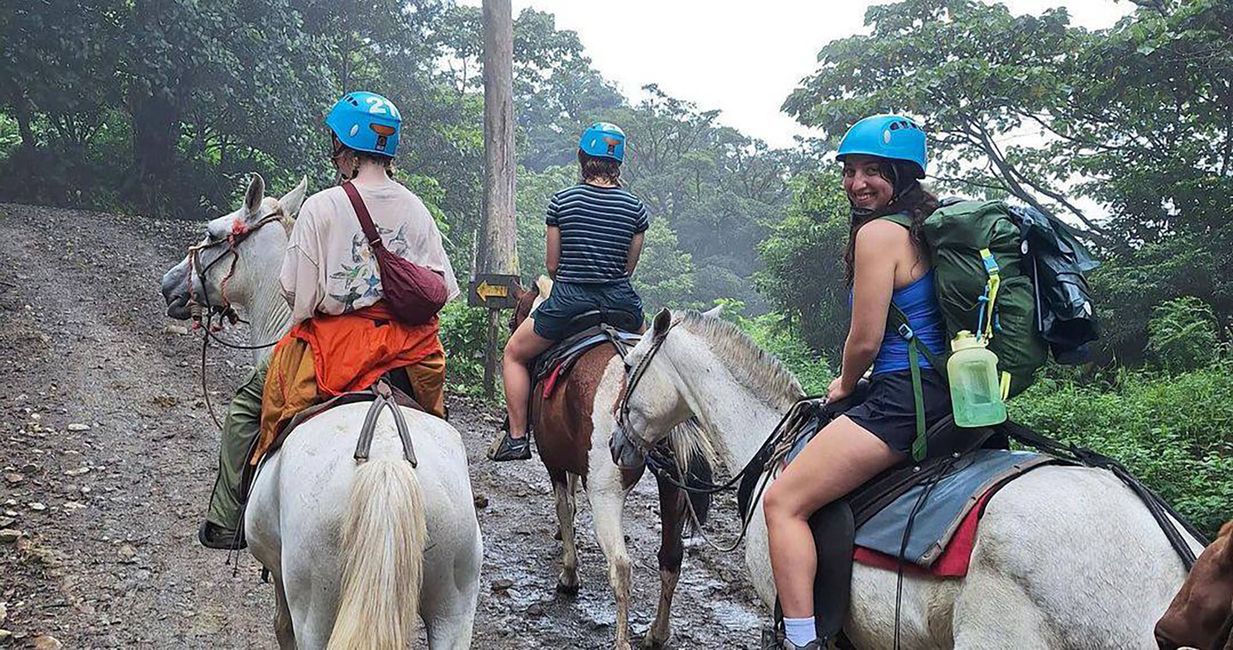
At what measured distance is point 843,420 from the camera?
2971mm

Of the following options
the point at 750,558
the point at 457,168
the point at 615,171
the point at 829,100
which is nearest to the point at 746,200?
the point at 457,168

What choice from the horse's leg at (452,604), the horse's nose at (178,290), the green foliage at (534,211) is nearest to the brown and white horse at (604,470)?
the horse's leg at (452,604)

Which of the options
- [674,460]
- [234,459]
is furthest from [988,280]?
[234,459]

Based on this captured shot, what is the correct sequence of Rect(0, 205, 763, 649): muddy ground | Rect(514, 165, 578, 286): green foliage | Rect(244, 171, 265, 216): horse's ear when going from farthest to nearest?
1. Rect(514, 165, 578, 286): green foliage
2. Rect(0, 205, 763, 649): muddy ground
3. Rect(244, 171, 265, 216): horse's ear

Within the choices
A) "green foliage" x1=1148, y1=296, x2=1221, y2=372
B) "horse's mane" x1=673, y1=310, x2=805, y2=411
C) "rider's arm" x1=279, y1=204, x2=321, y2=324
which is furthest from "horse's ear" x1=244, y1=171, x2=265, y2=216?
"green foliage" x1=1148, y1=296, x2=1221, y2=372

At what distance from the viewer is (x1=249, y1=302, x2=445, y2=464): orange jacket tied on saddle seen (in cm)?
336

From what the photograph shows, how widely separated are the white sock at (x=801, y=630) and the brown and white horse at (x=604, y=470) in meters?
1.58

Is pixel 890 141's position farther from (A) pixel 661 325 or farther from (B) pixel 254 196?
(B) pixel 254 196

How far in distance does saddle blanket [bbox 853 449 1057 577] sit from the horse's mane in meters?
0.84

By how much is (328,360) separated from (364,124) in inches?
37.6

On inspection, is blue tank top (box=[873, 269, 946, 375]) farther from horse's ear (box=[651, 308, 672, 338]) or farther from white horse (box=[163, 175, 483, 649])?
white horse (box=[163, 175, 483, 649])

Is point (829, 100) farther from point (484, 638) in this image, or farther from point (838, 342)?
point (484, 638)

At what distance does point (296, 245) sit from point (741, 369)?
6.17ft

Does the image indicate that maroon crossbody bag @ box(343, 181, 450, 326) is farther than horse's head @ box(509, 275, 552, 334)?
No
